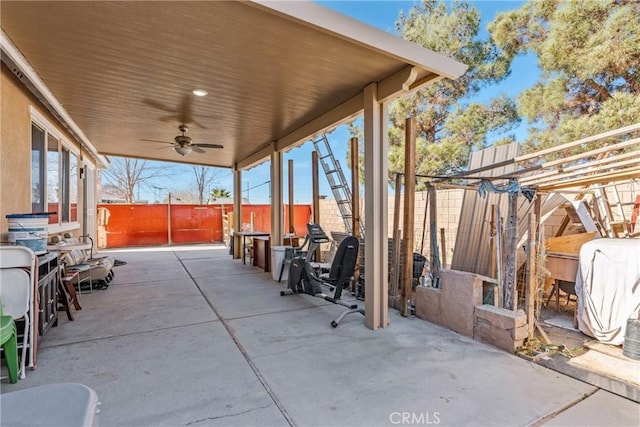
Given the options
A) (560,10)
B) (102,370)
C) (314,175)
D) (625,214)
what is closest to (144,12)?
(102,370)

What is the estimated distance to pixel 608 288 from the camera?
3502 mm

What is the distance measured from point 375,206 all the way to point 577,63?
6.71 m

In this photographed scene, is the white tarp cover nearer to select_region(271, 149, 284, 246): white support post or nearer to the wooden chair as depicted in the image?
select_region(271, 149, 284, 246): white support post

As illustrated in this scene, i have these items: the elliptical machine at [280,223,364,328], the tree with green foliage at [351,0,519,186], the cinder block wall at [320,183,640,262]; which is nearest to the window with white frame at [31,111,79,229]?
the elliptical machine at [280,223,364,328]

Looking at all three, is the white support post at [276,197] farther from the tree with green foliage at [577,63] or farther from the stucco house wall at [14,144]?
the tree with green foliage at [577,63]

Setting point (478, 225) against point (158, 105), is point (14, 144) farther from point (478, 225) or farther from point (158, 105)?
point (478, 225)

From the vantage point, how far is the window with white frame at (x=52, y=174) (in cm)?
438

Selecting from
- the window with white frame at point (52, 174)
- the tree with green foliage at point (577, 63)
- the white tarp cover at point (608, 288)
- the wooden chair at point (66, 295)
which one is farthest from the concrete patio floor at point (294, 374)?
the tree with green foliage at point (577, 63)

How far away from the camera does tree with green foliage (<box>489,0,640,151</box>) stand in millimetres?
6172

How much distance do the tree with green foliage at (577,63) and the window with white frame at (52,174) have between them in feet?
31.5

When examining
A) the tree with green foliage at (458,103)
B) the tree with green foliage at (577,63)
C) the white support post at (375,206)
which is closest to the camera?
the white support post at (375,206)

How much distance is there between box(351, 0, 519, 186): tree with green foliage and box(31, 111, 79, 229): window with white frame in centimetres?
803

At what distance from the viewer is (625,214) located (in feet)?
16.3

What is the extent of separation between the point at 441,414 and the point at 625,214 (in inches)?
195
